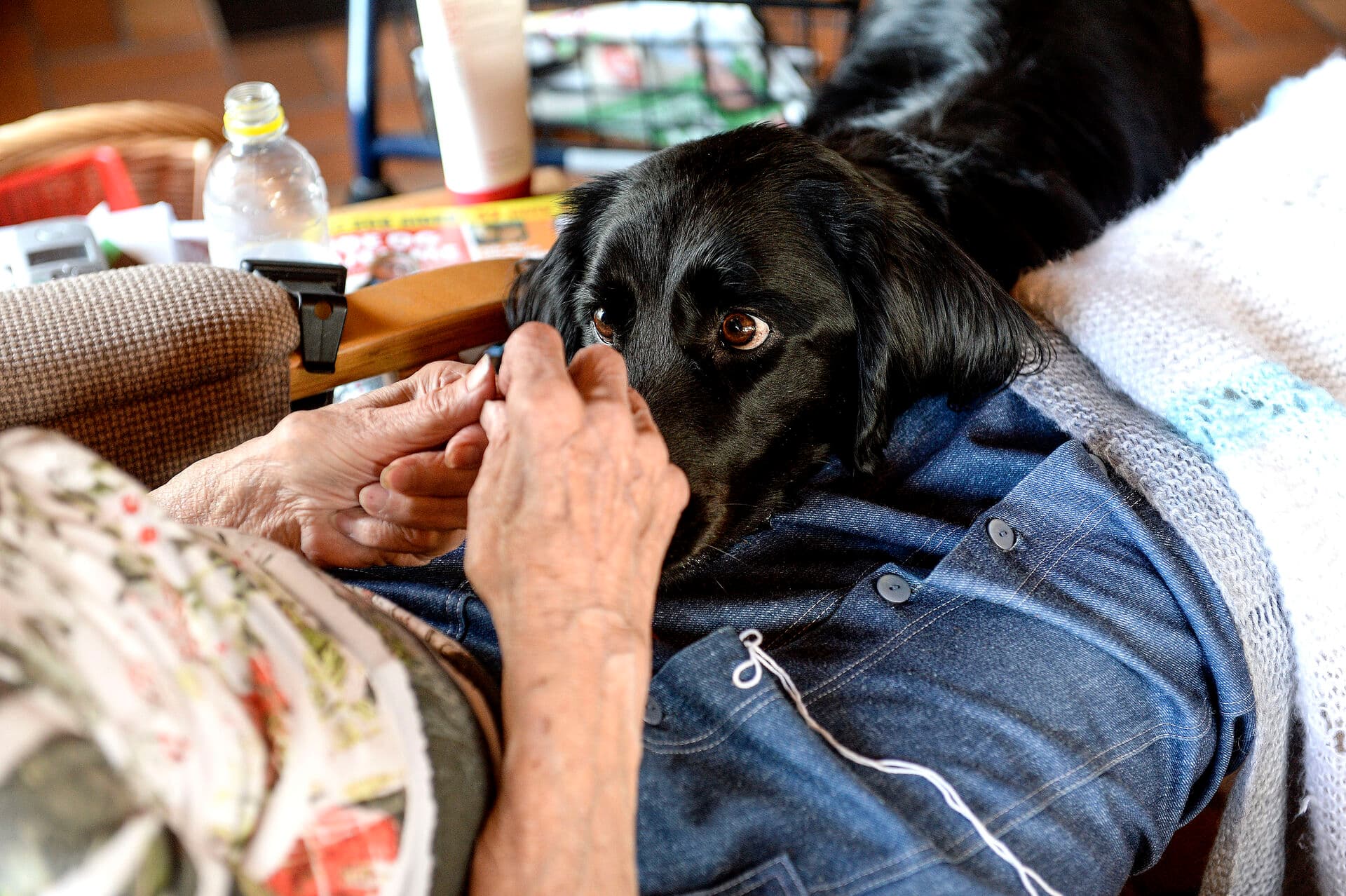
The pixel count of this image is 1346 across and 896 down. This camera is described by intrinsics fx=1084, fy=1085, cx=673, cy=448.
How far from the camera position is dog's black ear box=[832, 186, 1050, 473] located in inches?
40.5

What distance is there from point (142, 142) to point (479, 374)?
1.14 meters

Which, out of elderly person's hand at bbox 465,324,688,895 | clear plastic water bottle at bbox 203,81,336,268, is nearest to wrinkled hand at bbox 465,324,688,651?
elderly person's hand at bbox 465,324,688,895

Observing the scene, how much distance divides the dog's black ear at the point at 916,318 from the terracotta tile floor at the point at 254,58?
72.7 inches

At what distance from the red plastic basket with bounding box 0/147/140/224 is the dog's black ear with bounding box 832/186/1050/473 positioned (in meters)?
1.03

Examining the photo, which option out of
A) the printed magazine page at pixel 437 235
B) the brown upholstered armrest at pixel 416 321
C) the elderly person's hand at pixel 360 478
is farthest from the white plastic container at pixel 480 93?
the elderly person's hand at pixel 360 478

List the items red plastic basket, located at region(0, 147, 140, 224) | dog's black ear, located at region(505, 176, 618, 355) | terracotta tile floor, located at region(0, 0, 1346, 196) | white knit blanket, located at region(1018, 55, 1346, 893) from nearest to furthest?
white knit blanket, located at region(1018, 55, 1346, 893), dog's black ear, located at region(505, 176, 618, 355), red plastic basket, located at region(0, 147, 140, 224), terracotta tile floor, located at region(0, 0, 1346, 196)

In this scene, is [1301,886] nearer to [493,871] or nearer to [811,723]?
[811,723]

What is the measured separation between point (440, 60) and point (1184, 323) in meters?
0.95

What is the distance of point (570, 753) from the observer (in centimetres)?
65

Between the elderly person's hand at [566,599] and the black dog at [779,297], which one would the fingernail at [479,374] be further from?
the black dog at [779,297]

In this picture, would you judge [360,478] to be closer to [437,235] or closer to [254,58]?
[437,235]

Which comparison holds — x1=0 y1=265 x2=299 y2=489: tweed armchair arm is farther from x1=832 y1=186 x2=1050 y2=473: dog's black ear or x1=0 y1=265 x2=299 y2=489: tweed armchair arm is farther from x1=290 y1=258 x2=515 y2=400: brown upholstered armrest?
x1=832 y1=186 x2=1050 y2=473: dog's black ear

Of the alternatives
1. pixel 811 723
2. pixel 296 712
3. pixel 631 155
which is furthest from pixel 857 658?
pixel 631 155

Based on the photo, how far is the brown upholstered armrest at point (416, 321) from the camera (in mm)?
1090
